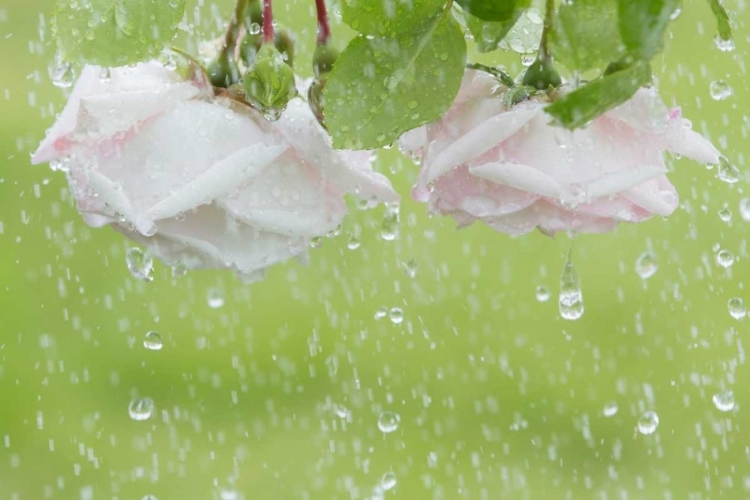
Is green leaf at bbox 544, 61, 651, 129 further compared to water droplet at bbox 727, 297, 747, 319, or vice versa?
water droplet at bbox 727, 297, 747, 319

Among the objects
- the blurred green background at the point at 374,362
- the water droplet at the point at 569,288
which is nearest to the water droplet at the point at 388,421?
the blurred green background at the point at 374,362

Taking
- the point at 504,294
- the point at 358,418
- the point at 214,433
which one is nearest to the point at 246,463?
the point at 214,433

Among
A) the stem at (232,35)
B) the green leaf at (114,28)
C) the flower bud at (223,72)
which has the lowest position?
the flower bud at (223,72)

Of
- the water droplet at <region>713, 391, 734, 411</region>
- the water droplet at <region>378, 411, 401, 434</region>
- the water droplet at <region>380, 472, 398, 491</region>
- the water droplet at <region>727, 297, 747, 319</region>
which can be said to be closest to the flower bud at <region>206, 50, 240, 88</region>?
the water droplet at <region>727, 297, 747, 319</region>

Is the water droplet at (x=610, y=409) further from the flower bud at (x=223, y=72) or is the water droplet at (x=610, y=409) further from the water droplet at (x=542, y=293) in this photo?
the flower bud at (x=223, y=72)

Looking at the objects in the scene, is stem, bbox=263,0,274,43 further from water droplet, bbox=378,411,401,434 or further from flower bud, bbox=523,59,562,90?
water droplet, bbox=378,411,401,434

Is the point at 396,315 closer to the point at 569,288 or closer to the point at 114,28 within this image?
the point at 569,288
